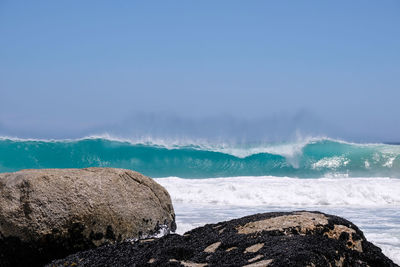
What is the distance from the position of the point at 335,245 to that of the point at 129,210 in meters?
2.86

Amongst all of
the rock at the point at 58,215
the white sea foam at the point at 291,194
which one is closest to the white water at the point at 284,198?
the white sea foam at the point at 291,194

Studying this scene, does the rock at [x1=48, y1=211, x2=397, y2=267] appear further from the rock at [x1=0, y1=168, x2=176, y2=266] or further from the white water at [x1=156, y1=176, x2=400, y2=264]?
the white water at [x1=156, y1=176, x2=400, y2=264]

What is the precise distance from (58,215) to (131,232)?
2.97 ft

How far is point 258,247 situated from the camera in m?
3.59

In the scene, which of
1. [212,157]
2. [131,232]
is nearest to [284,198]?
[131,232]

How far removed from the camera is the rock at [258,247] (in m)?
3.32

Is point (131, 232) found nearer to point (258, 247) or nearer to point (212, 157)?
point (258, 247)

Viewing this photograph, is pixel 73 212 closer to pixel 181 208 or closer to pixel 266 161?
pixel 181 208

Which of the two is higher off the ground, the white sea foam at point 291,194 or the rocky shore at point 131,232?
the rocky shore at point 131,232

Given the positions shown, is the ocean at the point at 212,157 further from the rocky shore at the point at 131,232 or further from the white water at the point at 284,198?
the rocky shore at the point at 131,232

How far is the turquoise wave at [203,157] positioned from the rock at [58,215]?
19.4 metres

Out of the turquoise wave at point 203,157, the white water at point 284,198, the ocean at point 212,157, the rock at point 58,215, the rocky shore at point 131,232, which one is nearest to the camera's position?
the rocky shore at point 131,232

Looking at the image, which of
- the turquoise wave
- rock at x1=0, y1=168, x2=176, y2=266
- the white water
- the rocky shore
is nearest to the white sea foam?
the white water

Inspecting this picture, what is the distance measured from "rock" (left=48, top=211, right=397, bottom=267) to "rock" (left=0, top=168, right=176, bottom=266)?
Answer: 101 cm
